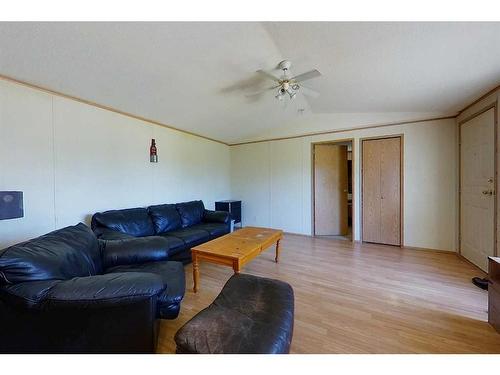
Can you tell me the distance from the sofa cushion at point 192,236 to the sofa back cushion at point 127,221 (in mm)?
346

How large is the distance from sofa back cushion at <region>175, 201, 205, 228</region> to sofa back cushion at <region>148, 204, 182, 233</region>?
99 mm

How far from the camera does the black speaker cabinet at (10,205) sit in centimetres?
154

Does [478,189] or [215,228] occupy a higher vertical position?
[478,189]

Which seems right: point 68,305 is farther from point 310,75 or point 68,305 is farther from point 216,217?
point 216,217

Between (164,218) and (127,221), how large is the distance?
1.73ft

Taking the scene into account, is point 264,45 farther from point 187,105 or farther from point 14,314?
point 14,314

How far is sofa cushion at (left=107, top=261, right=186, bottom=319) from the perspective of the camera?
1427 mm

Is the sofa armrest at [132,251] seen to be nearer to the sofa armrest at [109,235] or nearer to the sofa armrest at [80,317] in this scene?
the sofa armrest at [109,235]

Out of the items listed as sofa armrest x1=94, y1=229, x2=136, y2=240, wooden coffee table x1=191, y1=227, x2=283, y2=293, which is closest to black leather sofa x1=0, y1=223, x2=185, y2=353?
wooden coffee table x1=191, y1=227, x2=283, y2=293

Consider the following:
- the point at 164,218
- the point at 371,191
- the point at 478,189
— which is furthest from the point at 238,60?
the point at 478,189

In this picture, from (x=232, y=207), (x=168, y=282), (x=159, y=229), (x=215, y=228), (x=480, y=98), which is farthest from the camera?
(x=232, y=207)

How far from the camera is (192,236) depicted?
2906 millimetres

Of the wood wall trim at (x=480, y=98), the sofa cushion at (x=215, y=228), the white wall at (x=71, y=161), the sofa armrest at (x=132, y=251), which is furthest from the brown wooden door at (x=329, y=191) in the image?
the sofa armrest at (x=132, y=251)

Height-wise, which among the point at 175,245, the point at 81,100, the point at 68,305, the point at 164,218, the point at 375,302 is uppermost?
the point at 81,100
